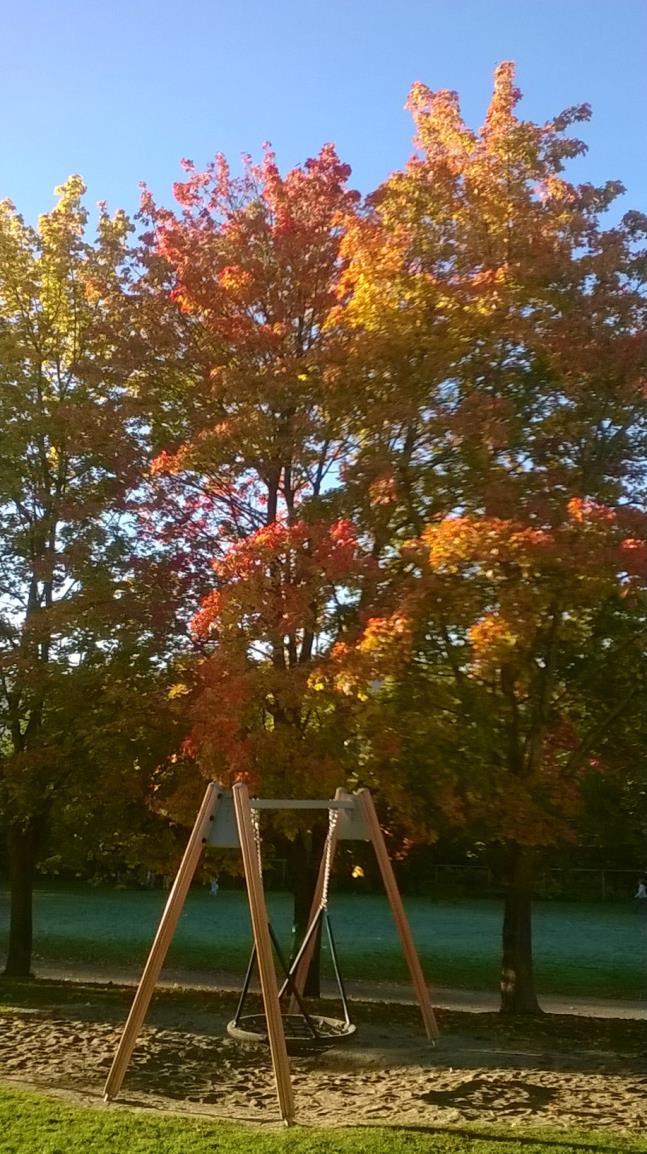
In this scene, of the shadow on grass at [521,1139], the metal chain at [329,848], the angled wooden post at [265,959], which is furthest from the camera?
the metal chain at [329,848]

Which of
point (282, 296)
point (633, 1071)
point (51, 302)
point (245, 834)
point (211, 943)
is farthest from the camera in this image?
point (211, 943)

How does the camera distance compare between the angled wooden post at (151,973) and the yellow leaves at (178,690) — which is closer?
the angled wooden post at (151,973)

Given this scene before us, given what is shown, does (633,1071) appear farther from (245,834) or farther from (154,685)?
(154,685)

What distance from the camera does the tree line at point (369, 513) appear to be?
31.6 feet

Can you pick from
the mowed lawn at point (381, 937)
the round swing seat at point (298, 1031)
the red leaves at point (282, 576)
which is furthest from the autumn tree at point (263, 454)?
the mowed lawn at point (381, 937)

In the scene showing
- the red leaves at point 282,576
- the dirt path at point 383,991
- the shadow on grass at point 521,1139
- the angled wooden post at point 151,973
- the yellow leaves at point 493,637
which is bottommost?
the dirt path at point 383,991

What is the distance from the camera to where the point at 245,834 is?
7277mm

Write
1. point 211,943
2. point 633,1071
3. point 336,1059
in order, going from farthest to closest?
point 211,943
point 336,1059
point 633,1071

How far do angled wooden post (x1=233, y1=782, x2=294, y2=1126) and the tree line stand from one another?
2060 millimetres

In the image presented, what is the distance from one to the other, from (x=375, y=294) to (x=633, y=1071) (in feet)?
24.3

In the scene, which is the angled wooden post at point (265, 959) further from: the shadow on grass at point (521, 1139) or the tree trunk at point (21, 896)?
the tree trunk at point (21, 896)

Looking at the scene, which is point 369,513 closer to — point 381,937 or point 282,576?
point 282,576

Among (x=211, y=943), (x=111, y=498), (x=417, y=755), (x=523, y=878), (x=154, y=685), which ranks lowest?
(x=211, y=943)

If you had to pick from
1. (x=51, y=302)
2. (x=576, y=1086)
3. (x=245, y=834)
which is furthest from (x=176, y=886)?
(x=51, y=302)
